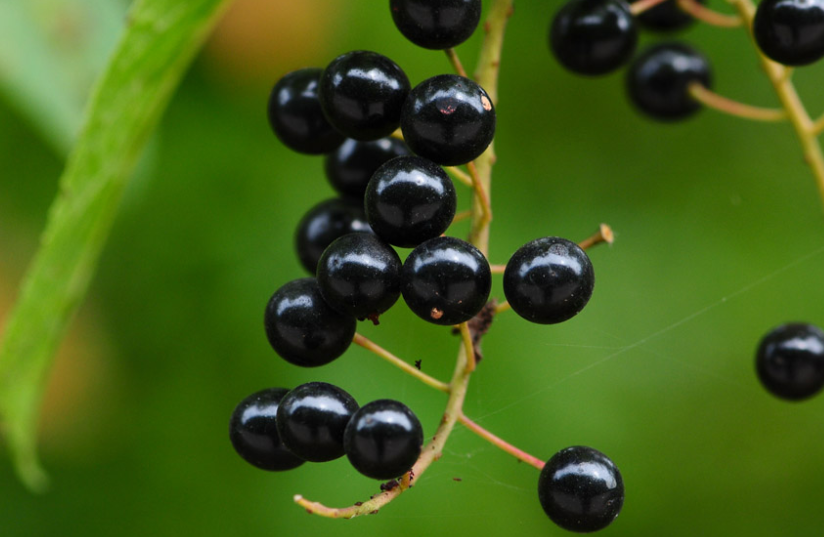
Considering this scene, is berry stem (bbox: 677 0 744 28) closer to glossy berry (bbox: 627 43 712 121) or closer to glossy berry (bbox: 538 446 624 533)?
glossy berry (bbox: 627 43 712 121)

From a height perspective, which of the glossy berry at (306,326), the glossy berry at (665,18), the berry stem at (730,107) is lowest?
the glossy berry at (306,326)

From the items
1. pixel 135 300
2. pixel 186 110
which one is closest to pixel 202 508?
pixel 135 300

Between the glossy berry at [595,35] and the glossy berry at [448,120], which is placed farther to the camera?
the glossy berry at [595,35]

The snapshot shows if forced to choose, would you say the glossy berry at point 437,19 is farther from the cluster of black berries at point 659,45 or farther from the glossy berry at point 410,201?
the cluster of black berries at point 659,45

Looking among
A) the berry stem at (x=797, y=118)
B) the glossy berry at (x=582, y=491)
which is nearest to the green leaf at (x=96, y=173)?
the glossy berry at (x=582, y=491)

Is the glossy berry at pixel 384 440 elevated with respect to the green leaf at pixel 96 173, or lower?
lower

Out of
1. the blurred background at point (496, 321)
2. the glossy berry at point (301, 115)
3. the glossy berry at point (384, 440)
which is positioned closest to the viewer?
the glossy berry at point (384, 440)

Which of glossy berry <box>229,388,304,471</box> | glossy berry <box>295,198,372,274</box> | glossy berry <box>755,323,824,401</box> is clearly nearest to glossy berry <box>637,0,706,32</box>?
glossy berry <box>755,323,824,401</box>
